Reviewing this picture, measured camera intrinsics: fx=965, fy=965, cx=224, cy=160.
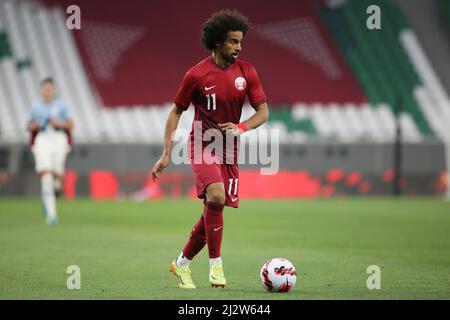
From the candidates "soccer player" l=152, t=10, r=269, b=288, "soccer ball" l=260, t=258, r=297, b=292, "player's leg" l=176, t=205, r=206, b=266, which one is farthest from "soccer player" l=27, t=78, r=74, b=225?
"soccer ball" l=260, t=258, r=297, b=292

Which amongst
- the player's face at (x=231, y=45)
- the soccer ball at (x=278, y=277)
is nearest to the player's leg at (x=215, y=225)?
the soccer ball at (x=278, y=277)

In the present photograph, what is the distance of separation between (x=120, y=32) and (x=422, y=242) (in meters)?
19.5

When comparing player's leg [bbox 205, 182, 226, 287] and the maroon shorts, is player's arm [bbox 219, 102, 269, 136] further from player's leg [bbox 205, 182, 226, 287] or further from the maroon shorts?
player's leg [bbox 205, 182, 226, 287]

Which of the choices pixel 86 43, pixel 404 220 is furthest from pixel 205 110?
pixel 86 43

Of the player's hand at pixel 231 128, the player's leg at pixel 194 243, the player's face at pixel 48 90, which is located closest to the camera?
the player's hand at pixel 231 128

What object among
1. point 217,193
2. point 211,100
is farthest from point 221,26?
point 217,193

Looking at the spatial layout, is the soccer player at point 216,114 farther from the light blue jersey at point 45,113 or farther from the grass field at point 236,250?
the light blue jersey at point 45,113

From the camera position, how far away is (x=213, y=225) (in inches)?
321

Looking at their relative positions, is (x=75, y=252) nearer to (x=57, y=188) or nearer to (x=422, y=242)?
(x=422, y=242)

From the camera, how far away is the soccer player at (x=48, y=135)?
16156 mm

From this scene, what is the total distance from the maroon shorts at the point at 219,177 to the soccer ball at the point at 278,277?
2.26ft

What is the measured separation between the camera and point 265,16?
107 feet

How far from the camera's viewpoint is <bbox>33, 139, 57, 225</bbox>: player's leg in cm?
1611

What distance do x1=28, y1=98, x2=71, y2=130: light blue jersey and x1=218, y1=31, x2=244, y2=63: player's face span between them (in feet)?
28.3
